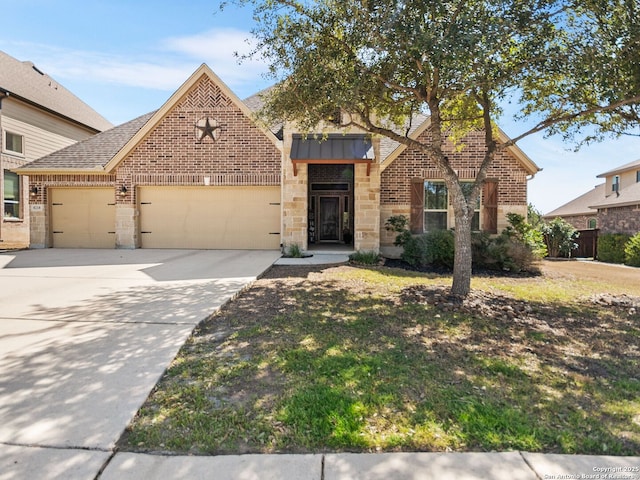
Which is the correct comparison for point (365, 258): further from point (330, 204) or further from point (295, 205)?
point (330, 204)

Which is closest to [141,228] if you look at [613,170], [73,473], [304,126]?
[304,126]

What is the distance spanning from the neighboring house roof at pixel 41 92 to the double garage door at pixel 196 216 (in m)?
7.31

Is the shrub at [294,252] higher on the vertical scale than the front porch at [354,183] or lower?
lower

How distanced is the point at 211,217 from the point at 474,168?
361 inches

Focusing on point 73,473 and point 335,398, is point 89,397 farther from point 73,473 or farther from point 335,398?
point 335,398

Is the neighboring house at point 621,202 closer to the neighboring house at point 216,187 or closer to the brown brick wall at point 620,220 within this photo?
the brown brick wall at point 620,220

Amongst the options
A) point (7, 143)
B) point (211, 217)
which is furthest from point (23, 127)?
point (211, 217)

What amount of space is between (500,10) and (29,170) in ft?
49.3

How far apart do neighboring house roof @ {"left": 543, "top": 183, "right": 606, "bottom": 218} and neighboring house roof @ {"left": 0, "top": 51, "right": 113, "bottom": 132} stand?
103 feet

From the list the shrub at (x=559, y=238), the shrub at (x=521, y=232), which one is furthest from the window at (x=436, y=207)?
the shrub at (x=559, y=238)

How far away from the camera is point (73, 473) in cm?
201

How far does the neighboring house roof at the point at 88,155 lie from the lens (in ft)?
42.4

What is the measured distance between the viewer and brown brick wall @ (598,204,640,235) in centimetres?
1761

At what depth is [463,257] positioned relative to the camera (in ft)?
20.6
